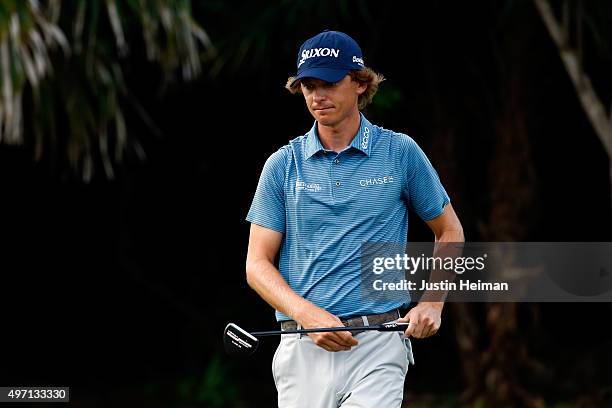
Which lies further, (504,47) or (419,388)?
(419,388)

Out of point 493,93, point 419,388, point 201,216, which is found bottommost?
point 419,388

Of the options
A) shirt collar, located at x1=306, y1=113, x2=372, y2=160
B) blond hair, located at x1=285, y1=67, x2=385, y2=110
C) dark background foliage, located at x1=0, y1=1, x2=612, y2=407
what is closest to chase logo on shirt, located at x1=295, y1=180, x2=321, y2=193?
shirt collar, located at x1=306, y1=113, x2=372, y2=160

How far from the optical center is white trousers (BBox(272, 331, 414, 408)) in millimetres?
4215

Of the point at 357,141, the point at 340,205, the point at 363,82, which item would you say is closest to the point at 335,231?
the point at 340,205

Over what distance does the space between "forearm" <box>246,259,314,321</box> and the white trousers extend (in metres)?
0.14

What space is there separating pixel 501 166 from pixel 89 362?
3688 mm

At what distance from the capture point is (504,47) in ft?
29.5

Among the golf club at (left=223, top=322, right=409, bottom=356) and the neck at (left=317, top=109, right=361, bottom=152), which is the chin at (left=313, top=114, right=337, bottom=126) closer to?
the neck at (left=317, top=109, right=361, bottom=152)

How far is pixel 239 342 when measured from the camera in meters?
4.29

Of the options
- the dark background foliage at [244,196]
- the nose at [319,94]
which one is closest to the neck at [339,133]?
the nose at [319,94]

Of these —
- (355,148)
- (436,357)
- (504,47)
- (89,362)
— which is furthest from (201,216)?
(355,148)

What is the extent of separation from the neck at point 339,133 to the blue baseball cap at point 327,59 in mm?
178

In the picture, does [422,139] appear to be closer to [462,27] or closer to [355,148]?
[462,27]

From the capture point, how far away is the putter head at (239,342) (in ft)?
13.9
